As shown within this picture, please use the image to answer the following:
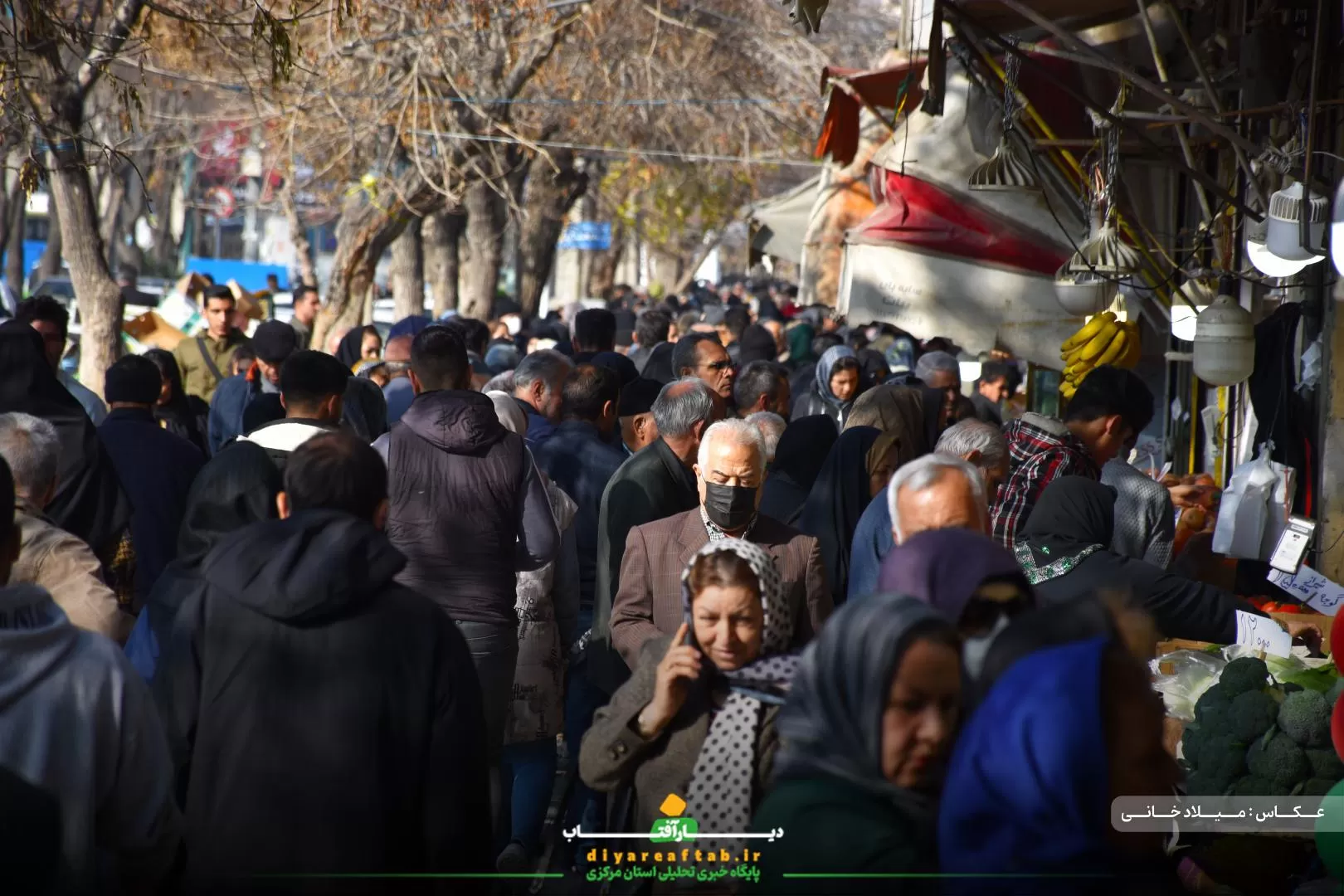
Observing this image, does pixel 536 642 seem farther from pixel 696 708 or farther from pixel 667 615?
pixel 696 708

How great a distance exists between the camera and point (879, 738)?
2568mm

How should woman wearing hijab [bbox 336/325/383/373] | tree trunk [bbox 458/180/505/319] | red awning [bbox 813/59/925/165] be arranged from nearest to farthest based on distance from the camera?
1. red awning [bbox 813/59/925/165]
2. woman wearing hijab [bbox 336/325/383/373]
3. tree trunk [bbox 458/180/505/319]

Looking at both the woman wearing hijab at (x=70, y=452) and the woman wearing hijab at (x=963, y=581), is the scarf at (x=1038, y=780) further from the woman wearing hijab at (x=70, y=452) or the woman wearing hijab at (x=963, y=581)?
the woman wearing hijab at (x=70, y=452)

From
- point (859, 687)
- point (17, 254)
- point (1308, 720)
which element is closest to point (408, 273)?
point (17, 254)

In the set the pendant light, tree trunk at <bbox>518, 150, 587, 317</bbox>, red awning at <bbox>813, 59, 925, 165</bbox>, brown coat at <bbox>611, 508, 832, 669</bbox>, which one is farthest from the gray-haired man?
tree trunk at <bbox>518, 150, 587, 317</bbox>

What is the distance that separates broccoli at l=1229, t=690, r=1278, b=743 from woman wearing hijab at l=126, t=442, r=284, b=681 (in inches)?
109

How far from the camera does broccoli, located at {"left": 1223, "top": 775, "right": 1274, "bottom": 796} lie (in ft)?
13.7

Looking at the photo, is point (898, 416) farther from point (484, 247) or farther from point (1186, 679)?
point (484, 247)

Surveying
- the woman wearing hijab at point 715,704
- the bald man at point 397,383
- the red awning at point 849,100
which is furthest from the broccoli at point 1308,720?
the red awning at point 849,100

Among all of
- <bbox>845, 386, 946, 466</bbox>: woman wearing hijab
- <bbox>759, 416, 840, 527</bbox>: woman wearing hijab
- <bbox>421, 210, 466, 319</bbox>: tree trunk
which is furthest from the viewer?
<bbox>421, 210, 466, 319</bbox>: tree trunk

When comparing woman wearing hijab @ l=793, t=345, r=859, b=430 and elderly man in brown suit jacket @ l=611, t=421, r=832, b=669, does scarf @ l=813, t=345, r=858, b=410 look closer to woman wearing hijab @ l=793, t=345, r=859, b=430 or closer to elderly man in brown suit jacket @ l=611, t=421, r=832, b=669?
woman wearing hijab @ l=793, t=345, r=859, b=430

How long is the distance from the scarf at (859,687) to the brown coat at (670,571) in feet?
5.55

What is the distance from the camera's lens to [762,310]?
23688mm

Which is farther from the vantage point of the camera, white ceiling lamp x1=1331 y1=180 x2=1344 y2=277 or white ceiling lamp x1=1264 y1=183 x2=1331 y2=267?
white ceiling lamp x1=1264 y1=183 x2=1331 y2=267
